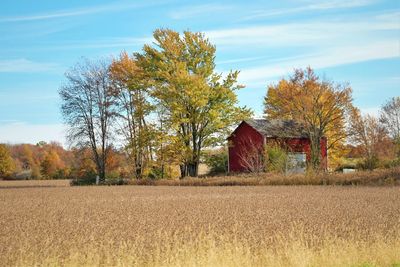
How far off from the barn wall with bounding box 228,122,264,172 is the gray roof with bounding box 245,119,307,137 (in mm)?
509

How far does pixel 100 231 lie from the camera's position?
15.3 metres

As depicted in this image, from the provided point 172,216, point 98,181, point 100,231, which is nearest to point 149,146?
point 98,181

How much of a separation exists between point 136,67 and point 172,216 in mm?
33431

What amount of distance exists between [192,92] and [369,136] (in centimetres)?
2941

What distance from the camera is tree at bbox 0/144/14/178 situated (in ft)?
272

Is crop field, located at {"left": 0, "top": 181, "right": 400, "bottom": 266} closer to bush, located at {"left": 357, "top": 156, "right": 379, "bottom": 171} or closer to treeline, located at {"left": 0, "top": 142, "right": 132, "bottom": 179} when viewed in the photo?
bush, located at {"left": 357, "top": 156, "right": 379, "bottom": 171}

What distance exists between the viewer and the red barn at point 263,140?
4722cm

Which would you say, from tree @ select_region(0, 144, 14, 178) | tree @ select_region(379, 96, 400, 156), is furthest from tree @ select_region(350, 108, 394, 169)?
tree @ select_region(0, 144, 14, 178)

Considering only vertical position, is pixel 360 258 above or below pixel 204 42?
below

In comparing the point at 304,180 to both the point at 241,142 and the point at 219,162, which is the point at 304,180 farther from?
the point at 219,162

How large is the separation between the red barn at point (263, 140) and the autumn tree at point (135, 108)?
7.84 metres

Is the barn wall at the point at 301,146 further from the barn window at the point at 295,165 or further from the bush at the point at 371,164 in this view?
the bush at the point at 371,164

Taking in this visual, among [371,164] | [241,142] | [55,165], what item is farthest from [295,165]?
[55,165]

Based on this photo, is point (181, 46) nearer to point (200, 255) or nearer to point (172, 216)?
point (172, 216)
